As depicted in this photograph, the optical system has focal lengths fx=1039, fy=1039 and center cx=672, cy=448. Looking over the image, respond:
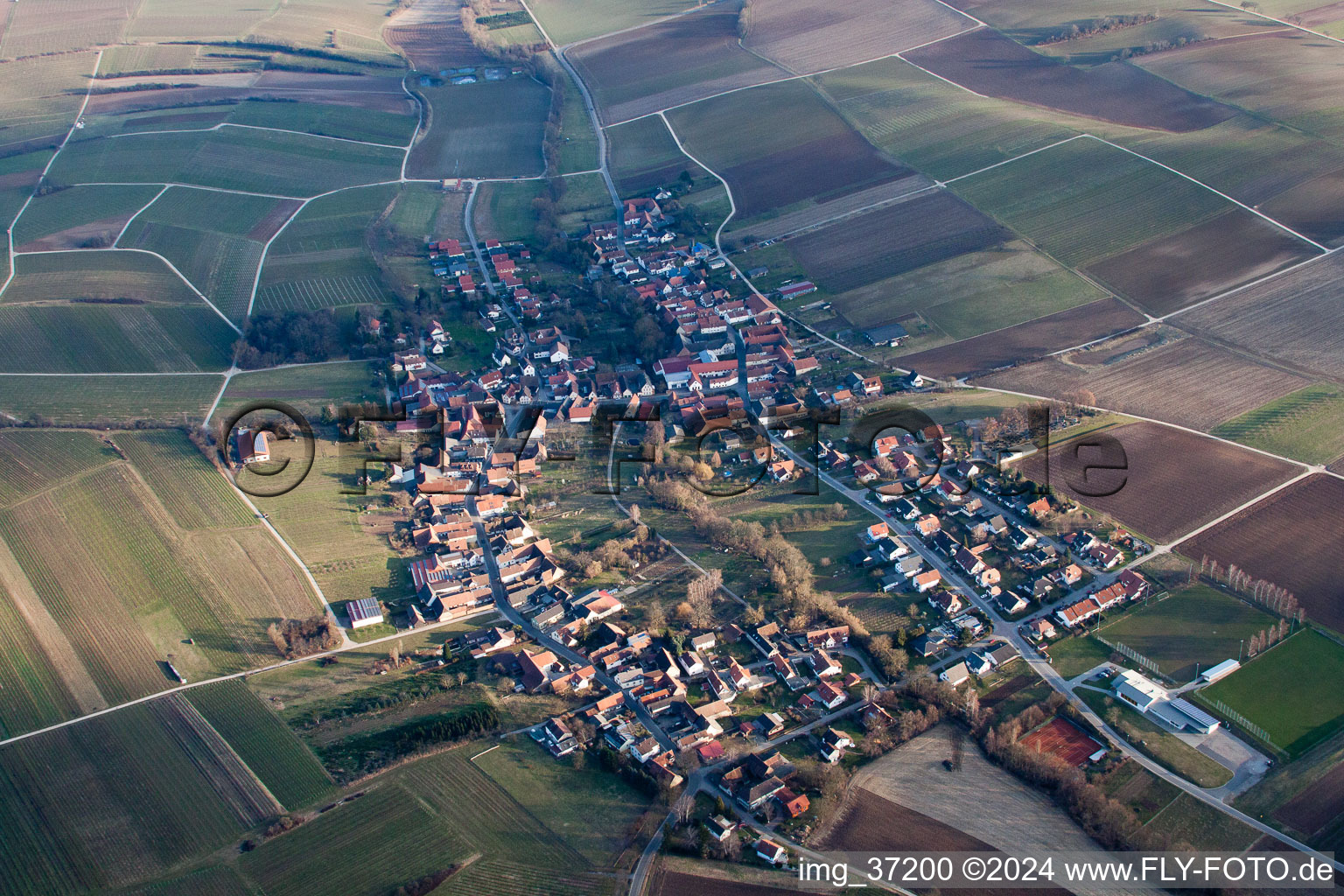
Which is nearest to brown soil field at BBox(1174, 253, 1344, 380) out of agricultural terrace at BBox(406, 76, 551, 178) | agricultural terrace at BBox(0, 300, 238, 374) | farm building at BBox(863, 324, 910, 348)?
farm building at BBox(863, 324, 910, 348)

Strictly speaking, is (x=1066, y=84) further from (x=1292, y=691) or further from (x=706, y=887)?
(x=706, y=887)

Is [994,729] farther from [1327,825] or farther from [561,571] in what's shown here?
[561,571]

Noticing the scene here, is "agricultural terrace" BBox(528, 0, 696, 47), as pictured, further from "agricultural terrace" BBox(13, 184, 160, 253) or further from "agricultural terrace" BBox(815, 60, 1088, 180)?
"agricultural terrace" BBox(13, 184, 160, 253)

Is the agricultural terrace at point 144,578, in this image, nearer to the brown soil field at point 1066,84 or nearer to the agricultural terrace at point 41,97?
the agricultural terrace at point 41,97

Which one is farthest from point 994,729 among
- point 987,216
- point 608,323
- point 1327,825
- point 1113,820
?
point 987,216

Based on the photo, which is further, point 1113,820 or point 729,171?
point 729,171

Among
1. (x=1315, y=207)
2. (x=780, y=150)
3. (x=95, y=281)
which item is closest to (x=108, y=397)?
(x=95, y=281)

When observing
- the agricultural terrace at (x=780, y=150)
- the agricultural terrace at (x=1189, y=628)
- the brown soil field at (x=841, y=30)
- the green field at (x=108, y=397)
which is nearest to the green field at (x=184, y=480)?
the green field at (x=108, y=397)
